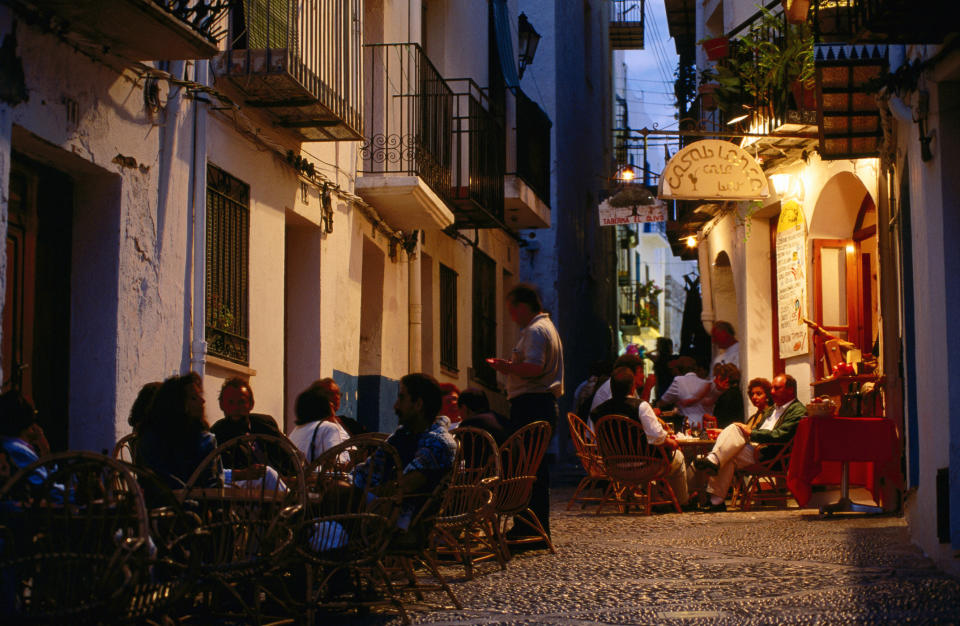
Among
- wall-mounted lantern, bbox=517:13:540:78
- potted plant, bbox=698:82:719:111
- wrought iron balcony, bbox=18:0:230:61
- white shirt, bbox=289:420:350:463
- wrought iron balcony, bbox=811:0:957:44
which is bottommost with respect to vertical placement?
white shirt, bbox=289:420:350:463

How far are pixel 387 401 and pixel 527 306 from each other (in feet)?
18.8

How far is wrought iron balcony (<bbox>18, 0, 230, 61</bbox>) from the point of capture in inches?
283

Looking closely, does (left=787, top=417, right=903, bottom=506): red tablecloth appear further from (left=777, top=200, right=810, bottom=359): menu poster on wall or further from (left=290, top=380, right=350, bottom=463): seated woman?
(left=290, top=380, right=350, bottom=463): seated woman

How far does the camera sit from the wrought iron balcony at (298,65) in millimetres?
10008

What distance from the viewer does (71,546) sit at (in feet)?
14.0

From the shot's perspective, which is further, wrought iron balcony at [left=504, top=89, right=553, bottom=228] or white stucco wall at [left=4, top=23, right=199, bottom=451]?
wrought iron balcony at [left=504, top=89, right=553, bottom=228]

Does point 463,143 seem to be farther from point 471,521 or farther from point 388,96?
point 471,521

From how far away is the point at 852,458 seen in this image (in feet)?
35.7

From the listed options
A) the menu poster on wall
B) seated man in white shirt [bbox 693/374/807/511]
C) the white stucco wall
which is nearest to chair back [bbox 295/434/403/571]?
the white stucco wall

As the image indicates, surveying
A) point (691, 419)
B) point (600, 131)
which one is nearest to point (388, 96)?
point (691, 419)

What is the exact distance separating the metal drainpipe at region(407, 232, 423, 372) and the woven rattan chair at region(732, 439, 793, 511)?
472cm

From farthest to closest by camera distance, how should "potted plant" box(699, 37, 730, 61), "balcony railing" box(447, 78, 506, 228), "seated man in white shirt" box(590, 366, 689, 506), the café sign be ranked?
"balcony railing" box(447, 78, 506, 228) < "potted plant" box(699, 37, 730, 61) < the café sign < "seated man in white shirt" box(590, 366, 689, 506)

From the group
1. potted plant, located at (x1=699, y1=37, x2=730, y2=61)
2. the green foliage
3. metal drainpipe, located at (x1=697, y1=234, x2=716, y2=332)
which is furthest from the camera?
metal drainpipe, located at (x1=697, y1=234, x2=716, y2=332)

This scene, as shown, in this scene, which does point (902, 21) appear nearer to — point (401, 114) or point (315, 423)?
point (315, 423)
